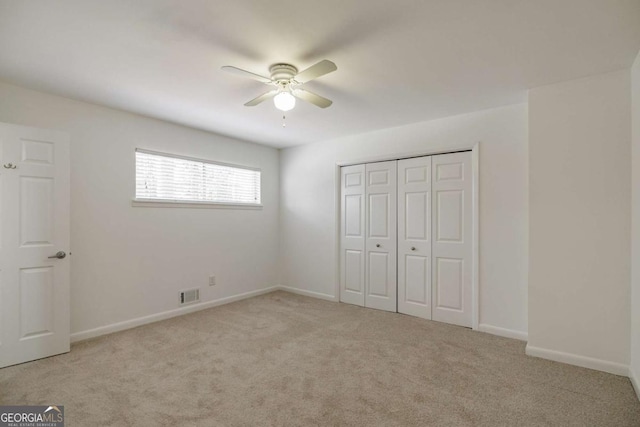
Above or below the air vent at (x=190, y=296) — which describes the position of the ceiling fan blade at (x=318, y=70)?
above

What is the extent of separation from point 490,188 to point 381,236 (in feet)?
4.92

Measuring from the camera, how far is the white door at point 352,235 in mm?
4496

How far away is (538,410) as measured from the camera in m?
2.04

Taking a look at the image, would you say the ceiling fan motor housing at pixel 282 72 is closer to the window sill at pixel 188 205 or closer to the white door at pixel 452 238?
the white door at pixel 452 238

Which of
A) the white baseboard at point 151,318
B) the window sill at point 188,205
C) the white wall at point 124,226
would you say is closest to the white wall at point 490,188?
the window sill at point 188,205

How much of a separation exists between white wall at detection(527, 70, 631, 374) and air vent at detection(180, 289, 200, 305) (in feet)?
12.8

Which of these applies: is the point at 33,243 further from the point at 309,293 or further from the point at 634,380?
the point at 634,380

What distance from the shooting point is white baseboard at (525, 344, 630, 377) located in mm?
2477

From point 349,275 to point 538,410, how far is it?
9.18 ft

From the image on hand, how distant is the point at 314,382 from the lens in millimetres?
2367

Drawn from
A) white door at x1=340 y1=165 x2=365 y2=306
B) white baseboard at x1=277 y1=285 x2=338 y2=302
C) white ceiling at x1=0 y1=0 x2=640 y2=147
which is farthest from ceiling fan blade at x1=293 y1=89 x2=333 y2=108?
white baseboard at x1=277 y1=285 x2=338 y2=302

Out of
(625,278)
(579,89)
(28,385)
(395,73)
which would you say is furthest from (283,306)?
(579,89)

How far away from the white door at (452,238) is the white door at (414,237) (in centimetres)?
9

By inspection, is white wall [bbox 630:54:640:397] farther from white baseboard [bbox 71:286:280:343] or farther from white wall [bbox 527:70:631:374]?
white baseboard [bbox 71:286:280:343]
